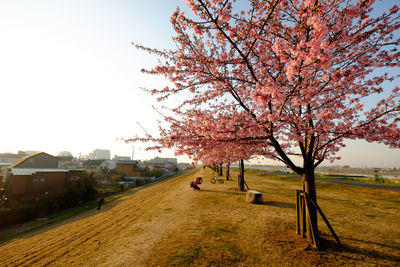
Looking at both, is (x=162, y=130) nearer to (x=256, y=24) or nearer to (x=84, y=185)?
(x=256, y=24)

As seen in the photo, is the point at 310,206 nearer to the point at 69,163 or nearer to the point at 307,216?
the point at 307,216

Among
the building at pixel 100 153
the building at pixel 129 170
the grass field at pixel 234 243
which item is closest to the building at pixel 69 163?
the building at pixel 129 170

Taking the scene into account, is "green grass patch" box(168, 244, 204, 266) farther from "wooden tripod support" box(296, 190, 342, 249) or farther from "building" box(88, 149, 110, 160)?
"building" box(88, 149, 110, 160)

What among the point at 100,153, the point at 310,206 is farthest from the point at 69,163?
the point at 100,153

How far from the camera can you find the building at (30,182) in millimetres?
22375

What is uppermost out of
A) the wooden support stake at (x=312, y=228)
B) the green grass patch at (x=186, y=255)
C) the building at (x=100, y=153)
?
the building at (x=100, y=153)

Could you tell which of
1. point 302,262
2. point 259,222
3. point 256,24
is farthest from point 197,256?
point 256,24

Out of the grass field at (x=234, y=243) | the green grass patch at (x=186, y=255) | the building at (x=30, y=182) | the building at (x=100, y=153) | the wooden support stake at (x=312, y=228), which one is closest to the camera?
the green grass patch at (x=186, y=255)

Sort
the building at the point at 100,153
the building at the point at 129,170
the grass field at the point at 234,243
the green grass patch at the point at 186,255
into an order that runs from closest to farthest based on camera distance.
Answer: the green grass patch at the point at 186,255, the grass field at the point at 234,243, the building at the point at 129,170, the building at the point at 100,153

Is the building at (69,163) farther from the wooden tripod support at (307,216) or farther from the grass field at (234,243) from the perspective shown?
the wooden tripod support at (307,216)

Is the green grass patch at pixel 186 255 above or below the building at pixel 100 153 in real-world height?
below

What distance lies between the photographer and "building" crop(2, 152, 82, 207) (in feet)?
73.4

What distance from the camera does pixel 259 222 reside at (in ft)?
27.4

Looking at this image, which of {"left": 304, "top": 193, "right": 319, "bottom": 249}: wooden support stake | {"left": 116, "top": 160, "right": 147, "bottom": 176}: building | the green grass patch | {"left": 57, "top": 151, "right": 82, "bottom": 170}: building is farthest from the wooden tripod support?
{"left": 116, "top": 160, "right": 147, "bottom": 176}: building
